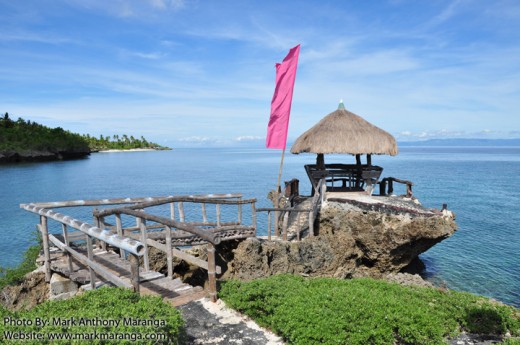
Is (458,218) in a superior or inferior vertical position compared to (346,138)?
inferior

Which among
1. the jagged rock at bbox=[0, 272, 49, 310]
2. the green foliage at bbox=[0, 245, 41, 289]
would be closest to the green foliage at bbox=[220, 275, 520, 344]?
the jagged rock at bbox=[0, 272, 49, 310]

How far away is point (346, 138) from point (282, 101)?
433 centimetres

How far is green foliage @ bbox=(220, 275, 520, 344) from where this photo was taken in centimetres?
566

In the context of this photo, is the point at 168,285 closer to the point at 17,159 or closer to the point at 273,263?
the point at 273,263

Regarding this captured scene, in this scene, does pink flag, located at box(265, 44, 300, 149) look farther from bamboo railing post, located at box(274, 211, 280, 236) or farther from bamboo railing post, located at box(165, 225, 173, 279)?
bamboo railing post, located at box(165, 225, 173, 279)

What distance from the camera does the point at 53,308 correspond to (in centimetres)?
479

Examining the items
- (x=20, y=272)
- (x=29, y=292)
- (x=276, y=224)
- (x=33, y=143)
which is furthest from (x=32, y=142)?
(x=276, y=224)

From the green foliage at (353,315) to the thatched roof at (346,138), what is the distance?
9681 mm

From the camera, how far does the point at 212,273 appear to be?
21.5ft

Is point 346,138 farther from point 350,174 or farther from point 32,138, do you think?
point 32,138

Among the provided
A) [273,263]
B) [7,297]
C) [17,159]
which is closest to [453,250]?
[273,263]

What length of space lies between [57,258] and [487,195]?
44.1m

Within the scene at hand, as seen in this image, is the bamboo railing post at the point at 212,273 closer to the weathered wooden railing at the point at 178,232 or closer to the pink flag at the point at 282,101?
the weathered wooden railing at the point at 178,232

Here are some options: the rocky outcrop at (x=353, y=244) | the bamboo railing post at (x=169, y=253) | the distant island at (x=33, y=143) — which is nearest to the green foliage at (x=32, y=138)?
the distant island at (x=33, y=143)
